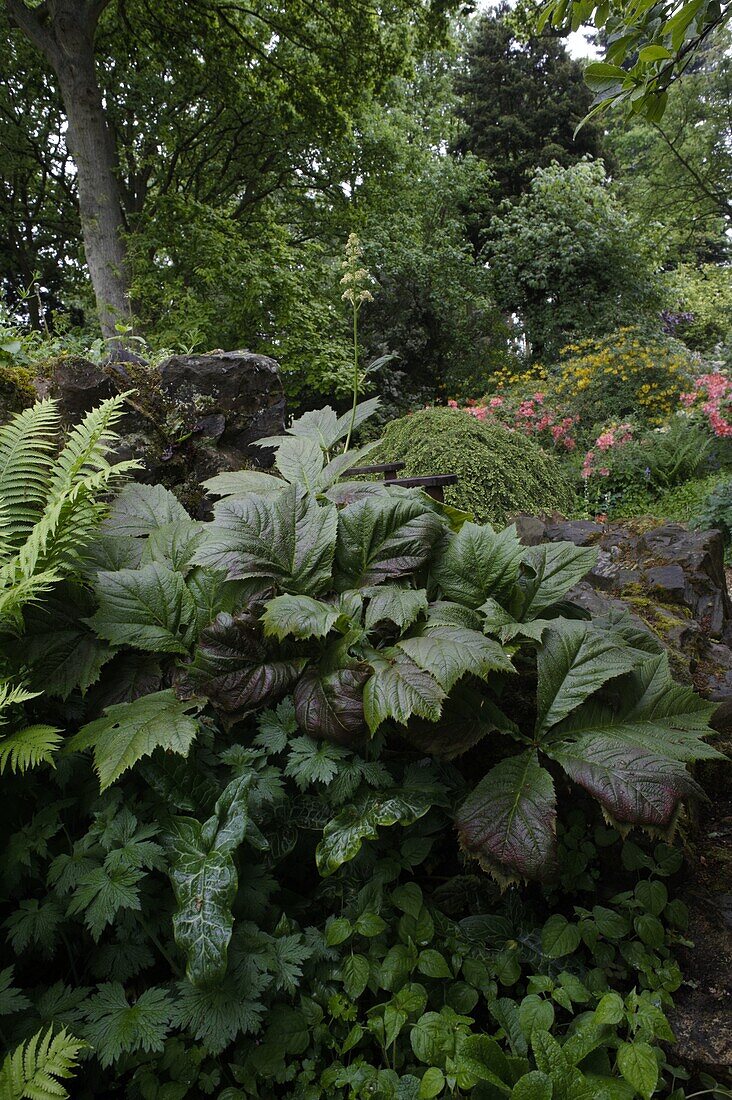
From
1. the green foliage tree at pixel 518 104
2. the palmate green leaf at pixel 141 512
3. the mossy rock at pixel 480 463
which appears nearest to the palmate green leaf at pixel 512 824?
the palmate green leaf at pixel 141 512

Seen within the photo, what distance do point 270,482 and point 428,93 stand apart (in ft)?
51.9

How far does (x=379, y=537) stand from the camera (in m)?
1.66

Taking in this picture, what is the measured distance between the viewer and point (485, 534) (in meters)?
1.67

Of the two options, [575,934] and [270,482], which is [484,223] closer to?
[270,482]

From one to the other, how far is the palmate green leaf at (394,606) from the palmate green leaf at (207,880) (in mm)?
458

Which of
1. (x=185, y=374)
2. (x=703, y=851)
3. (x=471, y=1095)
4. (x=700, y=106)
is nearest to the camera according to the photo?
(x=471, y=1095)

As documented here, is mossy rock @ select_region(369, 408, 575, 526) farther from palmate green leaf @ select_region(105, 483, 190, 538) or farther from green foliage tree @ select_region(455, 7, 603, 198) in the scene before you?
green foliage tree @ select_region(455, 7, 603, 198)

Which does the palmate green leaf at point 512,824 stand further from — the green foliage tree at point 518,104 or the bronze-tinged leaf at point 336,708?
the green foliage tree at point 518,104

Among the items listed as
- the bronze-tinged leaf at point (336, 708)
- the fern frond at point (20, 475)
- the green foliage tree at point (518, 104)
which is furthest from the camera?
the green foliage tree at point (518, 104)

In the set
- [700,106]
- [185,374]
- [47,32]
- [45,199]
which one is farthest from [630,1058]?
[700,106]

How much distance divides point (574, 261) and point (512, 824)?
12.4 m

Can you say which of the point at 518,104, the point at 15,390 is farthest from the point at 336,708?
the point at 518,104

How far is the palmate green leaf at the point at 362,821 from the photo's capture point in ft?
4.24

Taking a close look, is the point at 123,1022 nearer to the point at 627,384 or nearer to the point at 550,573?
the point at 550,573
